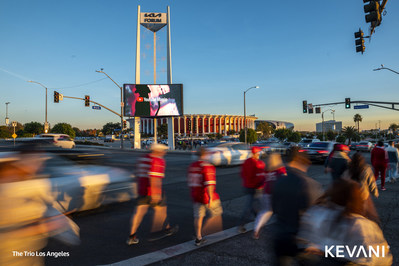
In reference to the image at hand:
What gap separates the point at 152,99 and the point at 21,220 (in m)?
37.3

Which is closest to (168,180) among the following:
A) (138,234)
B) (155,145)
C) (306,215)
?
(138,234)

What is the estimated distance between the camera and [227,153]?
50.0 feet

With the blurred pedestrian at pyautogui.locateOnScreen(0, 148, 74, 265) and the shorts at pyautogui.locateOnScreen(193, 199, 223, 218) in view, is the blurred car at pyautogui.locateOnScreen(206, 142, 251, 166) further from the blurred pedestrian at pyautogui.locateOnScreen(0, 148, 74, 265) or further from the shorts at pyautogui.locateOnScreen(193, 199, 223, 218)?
the blurred pedestrian at pyautogui.locateOnScreen(0, 148, 74, 265)

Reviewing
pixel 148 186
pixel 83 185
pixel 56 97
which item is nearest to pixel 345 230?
pixel 148 186

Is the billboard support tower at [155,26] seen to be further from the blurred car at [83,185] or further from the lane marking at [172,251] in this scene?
the lane marking at [172,251]

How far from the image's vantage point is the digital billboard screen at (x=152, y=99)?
38844 millimetres

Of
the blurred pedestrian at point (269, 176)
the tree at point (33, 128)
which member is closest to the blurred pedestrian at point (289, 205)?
the blurred pedestrian at point (269, 176)

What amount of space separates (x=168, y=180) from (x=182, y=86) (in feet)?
99.9

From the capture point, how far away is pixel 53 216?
10.5 feet

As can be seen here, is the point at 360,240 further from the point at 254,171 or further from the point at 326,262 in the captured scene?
the point at 254,171

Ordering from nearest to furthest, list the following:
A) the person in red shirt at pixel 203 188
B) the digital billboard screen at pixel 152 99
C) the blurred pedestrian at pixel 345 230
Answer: the blurred pedestrian at pixel 345 230 < the person in red shirt at pixel 203 188 < the digital billboard screen at pixel 152 99

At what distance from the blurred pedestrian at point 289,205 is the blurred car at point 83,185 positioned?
412 cm

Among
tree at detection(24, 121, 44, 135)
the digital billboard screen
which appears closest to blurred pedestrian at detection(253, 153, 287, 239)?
the digital billboard screen

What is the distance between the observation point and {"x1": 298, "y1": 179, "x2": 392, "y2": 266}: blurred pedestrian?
7.04ft
